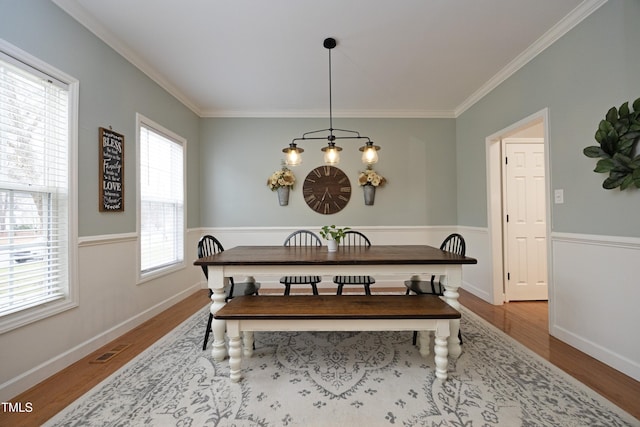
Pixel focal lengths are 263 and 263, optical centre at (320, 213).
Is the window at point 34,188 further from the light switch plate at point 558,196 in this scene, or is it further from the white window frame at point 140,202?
the light switch plate at point 558,196

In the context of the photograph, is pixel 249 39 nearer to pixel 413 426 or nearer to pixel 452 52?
pixel 452 52

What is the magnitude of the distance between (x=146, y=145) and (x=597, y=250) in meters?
4.29

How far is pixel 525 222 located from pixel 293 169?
10.6 feet

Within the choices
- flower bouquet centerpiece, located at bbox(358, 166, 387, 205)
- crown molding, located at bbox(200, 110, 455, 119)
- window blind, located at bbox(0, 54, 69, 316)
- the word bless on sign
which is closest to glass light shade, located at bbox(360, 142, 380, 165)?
flower bouquet centerpiece, located at bbox(358, 166, 387, 205)

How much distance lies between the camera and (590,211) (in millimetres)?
2059

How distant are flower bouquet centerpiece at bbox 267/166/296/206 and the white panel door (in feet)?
9.50

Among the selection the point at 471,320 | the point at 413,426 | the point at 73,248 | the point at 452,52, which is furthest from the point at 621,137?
the point at 73,248

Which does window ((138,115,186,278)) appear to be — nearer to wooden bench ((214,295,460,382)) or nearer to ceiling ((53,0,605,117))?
ceiling ((53,0,605,117))

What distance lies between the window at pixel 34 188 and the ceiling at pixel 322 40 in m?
0.65

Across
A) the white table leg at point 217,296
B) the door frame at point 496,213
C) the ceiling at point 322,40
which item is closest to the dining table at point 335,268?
the white table leg at point 217,296

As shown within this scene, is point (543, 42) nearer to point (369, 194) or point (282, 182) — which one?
point (369, 194)

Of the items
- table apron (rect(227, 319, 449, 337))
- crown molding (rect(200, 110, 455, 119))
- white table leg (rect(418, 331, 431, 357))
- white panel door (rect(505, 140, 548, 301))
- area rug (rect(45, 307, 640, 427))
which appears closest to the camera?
area rug (rect(45, 307, 640, 427))

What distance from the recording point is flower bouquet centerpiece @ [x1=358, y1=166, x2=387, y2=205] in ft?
12.8

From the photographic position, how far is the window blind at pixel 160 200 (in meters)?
2.89
